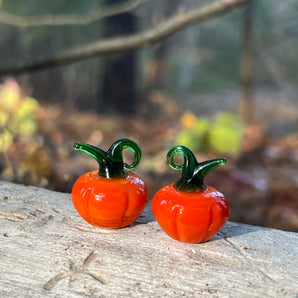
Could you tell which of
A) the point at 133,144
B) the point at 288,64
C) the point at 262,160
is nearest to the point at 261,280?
the point at 133,144

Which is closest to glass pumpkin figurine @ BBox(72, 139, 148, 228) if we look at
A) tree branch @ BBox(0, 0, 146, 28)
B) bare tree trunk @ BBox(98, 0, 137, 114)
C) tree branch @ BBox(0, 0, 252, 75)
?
tree branch @ BBox(0, 0, 252, 75)

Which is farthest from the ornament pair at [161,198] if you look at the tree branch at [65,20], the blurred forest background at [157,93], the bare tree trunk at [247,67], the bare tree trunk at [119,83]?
the bare tree trunk at [119,83]

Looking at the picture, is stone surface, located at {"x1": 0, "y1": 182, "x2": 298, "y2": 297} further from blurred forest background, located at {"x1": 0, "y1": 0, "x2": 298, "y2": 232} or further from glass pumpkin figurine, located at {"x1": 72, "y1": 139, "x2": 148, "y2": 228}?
blurred forest background, located at {"x1": 0, "y1": 0, "x2": 298, "y2": 232}

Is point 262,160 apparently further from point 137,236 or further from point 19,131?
point 137,236

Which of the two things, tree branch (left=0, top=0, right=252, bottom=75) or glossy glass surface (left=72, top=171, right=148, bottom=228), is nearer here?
glossy glass surface (left=72, top=171, right=148, bottom=228)

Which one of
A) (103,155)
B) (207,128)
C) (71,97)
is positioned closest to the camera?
(103,155)

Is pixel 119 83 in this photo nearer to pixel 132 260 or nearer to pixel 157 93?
Result: pixel 157 93

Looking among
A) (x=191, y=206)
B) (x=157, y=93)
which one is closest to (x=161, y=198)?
(x=191, y=206)

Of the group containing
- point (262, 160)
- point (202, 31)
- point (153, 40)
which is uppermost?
point (202, 31)
